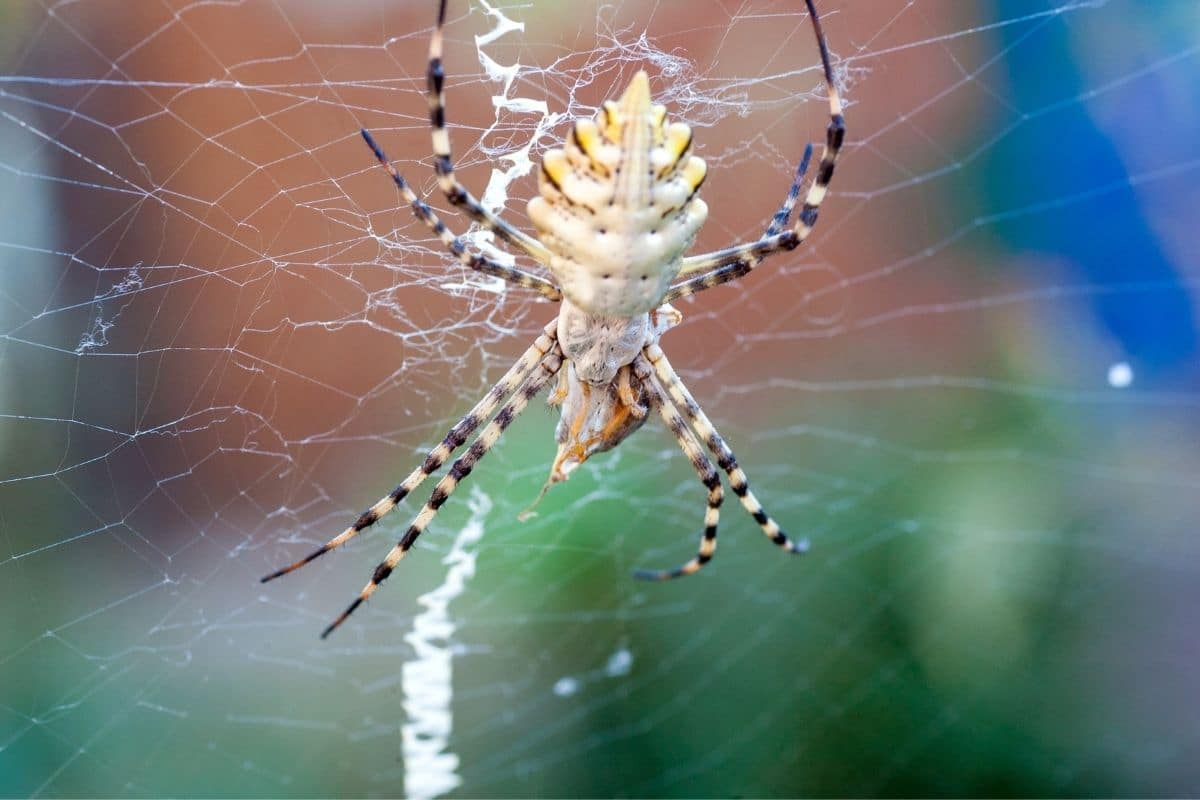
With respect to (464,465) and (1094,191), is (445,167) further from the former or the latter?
(1094,191)

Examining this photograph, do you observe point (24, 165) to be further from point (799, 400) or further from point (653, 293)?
point (799, 400)

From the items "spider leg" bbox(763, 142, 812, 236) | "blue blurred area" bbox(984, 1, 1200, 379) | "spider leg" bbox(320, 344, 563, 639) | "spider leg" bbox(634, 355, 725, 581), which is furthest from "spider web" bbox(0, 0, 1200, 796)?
"spider leg" bbox(634, 355, 725, 581)

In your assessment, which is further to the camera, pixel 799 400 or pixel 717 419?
pixel 717 419

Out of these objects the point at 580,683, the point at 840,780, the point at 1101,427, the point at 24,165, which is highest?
the point at 24,165

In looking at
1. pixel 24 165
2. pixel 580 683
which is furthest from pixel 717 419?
pixel 24 165

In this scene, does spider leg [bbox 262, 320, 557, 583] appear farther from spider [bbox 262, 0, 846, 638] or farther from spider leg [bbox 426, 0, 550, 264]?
spider leg [bbox 426, 0, 550, 264]

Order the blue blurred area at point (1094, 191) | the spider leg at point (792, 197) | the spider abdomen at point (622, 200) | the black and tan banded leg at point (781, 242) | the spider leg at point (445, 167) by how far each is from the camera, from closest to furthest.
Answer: the spider abdomen at point (622, 200)
the spider leg at point (445, 167)
the black and tan banded leg at point (781, 242)
the spider leg at point (792, 197)
the blue blurred area at point (1094, 191)

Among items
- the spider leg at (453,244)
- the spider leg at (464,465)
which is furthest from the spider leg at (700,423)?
the spider leg at (453,244)

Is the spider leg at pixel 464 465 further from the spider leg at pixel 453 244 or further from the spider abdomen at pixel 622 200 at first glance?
the spider abdomen at pixel 622 200
